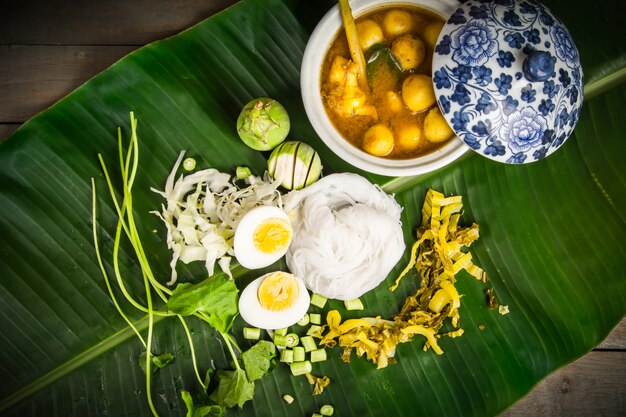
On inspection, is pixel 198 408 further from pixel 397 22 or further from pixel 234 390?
pixel 397 22

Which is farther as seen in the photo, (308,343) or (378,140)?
(308,343)

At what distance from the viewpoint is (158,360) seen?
1749 millimetres

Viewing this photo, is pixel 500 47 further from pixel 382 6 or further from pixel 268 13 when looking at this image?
pixel 268 13

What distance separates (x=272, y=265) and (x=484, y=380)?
938 mm

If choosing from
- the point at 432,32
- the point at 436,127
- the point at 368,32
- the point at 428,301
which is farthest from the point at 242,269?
the point at 432,32

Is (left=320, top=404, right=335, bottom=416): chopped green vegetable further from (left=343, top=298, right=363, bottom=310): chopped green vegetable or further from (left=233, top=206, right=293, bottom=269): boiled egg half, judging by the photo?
(left=233, top=206, right=293, bottom=269): boiled egg half

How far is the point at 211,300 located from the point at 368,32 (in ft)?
3.63

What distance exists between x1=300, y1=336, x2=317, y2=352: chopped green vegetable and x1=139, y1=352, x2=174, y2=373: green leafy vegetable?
19.8 inches

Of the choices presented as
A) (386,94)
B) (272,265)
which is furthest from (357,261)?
(386,94)

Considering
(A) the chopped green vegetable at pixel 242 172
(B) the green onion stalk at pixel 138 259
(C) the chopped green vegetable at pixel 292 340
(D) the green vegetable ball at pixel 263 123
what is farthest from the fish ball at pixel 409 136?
(B) the green onion stalk at pixel 138 259

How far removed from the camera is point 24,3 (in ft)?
6.56

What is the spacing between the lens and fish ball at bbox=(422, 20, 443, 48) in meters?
1.70

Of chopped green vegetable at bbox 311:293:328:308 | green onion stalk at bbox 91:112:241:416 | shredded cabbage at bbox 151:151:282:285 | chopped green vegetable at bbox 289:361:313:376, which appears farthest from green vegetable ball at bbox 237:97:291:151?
chopped green vegetable at bbox 289:361:313:376

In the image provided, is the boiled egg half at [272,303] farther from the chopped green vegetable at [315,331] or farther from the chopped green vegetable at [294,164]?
the chopped green vegetable at [294,164]
